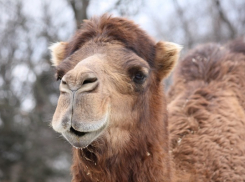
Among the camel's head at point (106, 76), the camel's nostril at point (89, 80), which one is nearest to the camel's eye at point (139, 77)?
the camel's head at point (106, 76)

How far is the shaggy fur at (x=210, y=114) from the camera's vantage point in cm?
449

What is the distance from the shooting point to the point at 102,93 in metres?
3.20

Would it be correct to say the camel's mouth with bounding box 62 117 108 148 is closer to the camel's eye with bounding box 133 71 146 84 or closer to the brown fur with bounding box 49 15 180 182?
the brown fur with bounding box 49 15 180 182

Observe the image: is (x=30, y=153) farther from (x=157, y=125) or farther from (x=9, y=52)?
(x=157, y=125)

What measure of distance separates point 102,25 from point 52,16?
9464 mm

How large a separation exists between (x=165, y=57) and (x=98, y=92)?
1.35 meters

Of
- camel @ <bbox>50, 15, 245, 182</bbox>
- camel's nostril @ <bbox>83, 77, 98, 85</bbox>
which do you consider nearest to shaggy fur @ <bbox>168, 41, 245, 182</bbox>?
camel @ <bbox>50, 15, 245, 182</bbox>

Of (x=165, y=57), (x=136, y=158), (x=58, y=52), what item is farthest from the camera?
(x=58, y=52)

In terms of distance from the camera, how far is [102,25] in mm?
4008

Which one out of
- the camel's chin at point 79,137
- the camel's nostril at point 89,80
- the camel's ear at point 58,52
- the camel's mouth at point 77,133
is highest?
the camel's nostril at point 89,80

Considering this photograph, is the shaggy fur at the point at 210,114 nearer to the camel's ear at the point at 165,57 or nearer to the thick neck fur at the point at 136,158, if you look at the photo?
the thick neck fur at the point at 136,158

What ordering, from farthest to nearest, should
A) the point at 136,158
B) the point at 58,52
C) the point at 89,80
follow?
the point at 58,52 → the point at 136,158 → the point at 89,80

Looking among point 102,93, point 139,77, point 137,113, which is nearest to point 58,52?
point 139,77

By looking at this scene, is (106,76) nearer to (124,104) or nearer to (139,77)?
(124,104)
